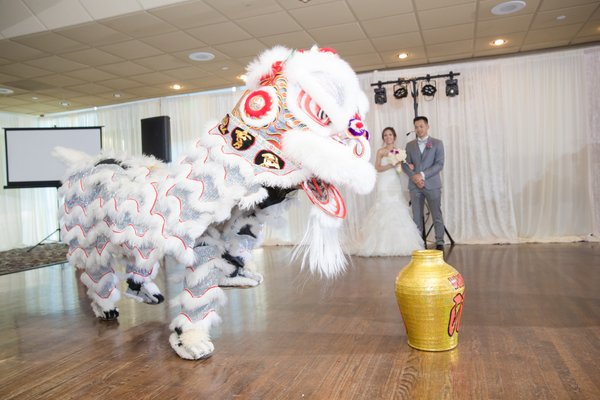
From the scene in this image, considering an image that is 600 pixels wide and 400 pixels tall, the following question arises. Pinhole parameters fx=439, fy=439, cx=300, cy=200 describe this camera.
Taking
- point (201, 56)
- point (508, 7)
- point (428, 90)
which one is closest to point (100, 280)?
point (201, 56)

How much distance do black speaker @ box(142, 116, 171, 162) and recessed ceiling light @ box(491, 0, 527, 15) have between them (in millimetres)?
4328

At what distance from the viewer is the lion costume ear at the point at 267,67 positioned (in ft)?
6.57

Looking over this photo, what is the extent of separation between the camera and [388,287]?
10.4 feet

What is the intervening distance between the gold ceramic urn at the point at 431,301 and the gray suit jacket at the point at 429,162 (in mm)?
3536

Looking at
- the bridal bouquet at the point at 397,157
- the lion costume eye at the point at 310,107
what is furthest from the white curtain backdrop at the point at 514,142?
the lion costume eye at the point at 310,107

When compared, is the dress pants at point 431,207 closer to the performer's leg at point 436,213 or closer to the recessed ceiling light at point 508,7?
the performer's leg at point 436,213

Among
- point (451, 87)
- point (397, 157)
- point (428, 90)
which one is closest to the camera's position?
point (397, 157)

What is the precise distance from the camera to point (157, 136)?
6.26 meters

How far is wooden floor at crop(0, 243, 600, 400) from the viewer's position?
156 centimetres

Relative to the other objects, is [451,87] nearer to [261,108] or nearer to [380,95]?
[380,95]

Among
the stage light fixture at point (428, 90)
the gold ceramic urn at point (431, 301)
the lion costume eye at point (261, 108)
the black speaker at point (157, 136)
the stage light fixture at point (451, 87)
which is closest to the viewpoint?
the gold ceramic urn at point (431, 301)

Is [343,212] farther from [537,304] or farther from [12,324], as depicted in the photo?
[12,324]

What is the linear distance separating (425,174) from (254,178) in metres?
3.78

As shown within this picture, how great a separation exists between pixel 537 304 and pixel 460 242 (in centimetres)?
334
